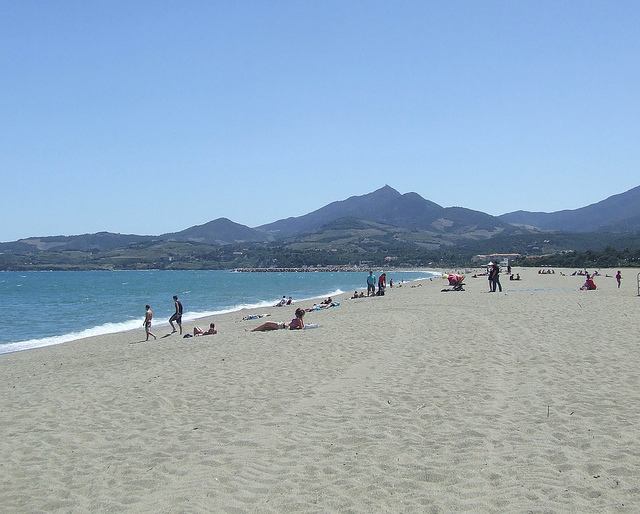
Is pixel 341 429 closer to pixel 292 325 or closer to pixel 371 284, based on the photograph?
pixel 292 325

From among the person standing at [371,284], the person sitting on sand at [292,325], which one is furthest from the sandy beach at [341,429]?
the person standing at [371,284]

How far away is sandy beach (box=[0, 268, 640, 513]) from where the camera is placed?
176 inches

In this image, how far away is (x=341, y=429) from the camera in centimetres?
612

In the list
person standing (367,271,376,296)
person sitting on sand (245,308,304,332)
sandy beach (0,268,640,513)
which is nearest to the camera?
sandy beach (0,268,640,513)

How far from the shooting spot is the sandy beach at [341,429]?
4.48 meters

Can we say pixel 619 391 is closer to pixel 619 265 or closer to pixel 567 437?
pixel 567 437

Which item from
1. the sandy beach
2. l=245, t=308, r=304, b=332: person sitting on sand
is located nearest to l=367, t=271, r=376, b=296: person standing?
l=245, t=308, r=304, b=332: person sitting on sand

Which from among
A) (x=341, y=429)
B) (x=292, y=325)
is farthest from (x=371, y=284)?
(x=341, y=429)

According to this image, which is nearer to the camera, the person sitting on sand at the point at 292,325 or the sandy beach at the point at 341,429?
the sandy beach at the point at 341,429

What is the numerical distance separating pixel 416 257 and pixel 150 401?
173 m

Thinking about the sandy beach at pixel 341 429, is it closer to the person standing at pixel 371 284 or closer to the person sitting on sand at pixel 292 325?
the person sitting on sand at pixel 292 325

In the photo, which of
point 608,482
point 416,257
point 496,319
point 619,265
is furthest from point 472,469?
point 416,257

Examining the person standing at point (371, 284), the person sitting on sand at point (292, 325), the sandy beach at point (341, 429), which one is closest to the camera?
the sandy beach at point (341, 429)

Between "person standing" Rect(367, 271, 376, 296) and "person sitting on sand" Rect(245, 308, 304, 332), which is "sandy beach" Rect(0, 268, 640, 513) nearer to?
"person sitting on sand" Rect(245, 308, 304, 332)
